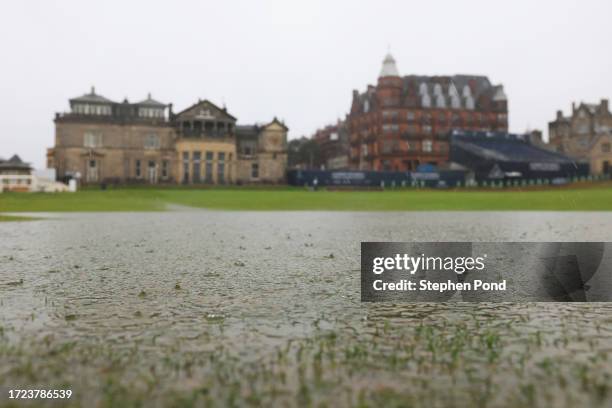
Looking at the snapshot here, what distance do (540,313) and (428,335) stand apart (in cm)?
204

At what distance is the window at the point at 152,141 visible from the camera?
90.4 metres

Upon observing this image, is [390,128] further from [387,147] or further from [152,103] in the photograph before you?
[152,103]

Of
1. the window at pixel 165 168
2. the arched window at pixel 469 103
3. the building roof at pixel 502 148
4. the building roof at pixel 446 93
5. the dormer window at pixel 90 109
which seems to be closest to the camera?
the dormer window at pixel 90 109

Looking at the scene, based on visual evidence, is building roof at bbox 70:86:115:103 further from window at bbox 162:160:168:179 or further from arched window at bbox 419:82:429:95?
arched window at bbox 419:82:429:95

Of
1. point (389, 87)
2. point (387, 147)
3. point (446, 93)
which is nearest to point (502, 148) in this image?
point (446, 93)

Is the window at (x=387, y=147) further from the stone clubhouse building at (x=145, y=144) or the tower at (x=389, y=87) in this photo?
the stone clubhouse building at (x=145, y=144)

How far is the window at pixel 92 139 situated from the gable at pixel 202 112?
13.6 m

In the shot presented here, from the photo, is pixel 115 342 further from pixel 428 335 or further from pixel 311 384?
pixel 428 335

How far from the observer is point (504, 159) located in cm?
8719

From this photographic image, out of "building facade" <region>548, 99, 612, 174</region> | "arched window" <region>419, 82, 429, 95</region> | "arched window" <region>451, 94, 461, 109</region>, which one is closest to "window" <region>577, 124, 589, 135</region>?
"building facade" <region>548, 99, 612, 174</region>

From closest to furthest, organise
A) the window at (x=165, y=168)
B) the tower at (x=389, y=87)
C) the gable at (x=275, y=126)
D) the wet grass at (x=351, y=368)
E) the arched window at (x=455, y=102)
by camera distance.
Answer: the wet grass at (x=351, y=368)
the window at (x=165, y=168)
the gable at (x=275, y=126)
the tower at (x=389, y=87)
the arched window at (x=455, y=102)

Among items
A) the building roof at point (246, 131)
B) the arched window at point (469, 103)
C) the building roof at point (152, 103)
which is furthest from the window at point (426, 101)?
the building roof at point (152, 103)

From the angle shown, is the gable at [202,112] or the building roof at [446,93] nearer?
the gable at [202,112]

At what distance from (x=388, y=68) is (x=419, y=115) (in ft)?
36.7
